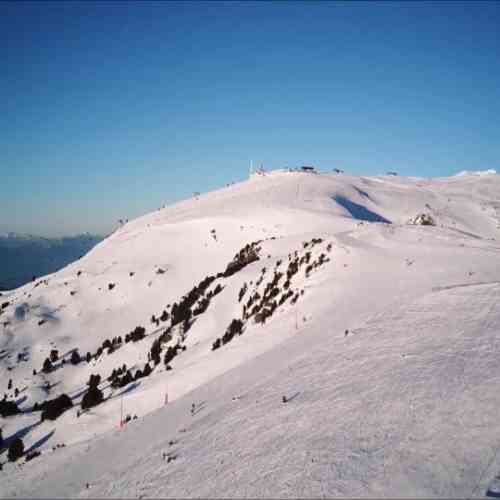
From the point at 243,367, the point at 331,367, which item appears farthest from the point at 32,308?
the point at 331,367

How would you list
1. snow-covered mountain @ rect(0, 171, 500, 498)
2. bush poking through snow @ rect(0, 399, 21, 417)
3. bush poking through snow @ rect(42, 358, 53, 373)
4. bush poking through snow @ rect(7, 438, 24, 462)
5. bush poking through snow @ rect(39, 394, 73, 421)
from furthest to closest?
bush poking through snow @ rect(42, 358, 53, 373), bush poking through snow @ rect(0, 399, 21, 417), bush poking through snow @ rect(39, 394, 73, 421), bush poking through snow @ rect(7, 438, 24, 462), snow-covered mountain @ rect(0, 171, 500, 498)

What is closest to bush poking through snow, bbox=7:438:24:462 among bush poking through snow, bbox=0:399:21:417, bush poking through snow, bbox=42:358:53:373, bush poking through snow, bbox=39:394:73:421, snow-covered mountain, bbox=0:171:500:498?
snow-covered mountain, bbox=0:171:500:498

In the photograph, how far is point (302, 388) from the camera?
30.8ft

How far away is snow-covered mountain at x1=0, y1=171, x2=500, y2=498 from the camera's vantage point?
596 centimetres

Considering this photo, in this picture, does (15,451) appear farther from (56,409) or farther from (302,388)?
(302,388)

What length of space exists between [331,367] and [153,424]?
5362 millimetres

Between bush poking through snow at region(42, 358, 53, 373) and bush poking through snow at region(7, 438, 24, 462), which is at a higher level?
bush poking through snow at region(7, 438, 24, 462)

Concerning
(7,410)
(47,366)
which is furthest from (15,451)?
(47,366)

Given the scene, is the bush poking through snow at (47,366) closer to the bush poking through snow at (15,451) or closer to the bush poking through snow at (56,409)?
the bush poking through snow at (56,409)

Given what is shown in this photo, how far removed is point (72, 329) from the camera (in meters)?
43.9

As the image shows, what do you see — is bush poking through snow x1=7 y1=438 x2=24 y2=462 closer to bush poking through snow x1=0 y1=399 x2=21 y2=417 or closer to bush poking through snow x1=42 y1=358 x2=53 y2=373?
bush poking through snow x1=0 y1=399 x2=21 y2=417

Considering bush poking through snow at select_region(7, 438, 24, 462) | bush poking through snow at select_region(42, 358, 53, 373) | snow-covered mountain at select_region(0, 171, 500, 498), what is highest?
snow-covered mountain at select_region(0, 171, 500, 498)

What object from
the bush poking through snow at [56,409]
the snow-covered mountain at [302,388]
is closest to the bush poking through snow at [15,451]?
the snow-covered mountain at [302,388]

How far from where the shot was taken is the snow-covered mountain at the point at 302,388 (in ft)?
19.6
